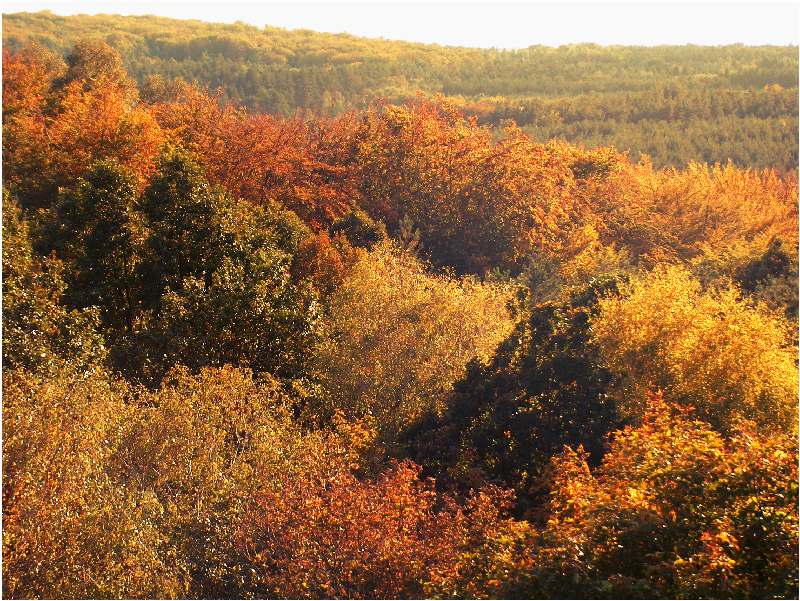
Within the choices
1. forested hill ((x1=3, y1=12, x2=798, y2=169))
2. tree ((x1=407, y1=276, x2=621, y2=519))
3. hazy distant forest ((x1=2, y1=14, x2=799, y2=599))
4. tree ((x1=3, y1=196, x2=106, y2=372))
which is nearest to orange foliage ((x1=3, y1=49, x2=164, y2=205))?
hazy distant forest ((x1=2, y1=14, x2=799, y2=599))

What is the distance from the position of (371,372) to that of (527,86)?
15960 centimetres

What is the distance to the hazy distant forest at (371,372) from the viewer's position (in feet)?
55.5

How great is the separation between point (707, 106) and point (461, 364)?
412 ft

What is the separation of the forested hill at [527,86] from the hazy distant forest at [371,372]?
241ft

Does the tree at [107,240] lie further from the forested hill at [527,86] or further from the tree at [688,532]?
the forested hill at [527,86]

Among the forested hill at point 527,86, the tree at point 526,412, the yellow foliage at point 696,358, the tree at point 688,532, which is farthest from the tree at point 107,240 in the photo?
the forested hill at point 527,86

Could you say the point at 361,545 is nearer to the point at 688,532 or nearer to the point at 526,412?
the point at 688,532

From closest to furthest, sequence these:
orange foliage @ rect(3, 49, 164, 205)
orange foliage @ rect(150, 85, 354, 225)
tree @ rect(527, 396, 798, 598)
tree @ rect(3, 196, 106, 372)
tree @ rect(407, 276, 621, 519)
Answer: tree @ rect(527, 396, 798, 598) → tree @ rect(3, 196, 106, 372) → tree @ rect(407, 276, 621, 519) → orange foliage @ rect(3, 49, 164, 205) → orange foliage @ rect(150, 85, 354, 225)

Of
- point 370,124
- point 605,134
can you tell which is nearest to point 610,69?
point 605,134

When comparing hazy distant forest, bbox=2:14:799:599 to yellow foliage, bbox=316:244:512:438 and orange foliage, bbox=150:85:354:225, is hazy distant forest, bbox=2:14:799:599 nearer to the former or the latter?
yellow foliage, bbox=316:244:512:438

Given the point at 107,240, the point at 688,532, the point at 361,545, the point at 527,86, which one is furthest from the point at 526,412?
the point at 527,86

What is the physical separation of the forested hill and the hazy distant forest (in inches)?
2887

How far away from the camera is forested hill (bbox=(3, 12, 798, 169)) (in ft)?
424

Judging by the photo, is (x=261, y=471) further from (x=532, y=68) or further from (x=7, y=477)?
(x=532, y=68)
